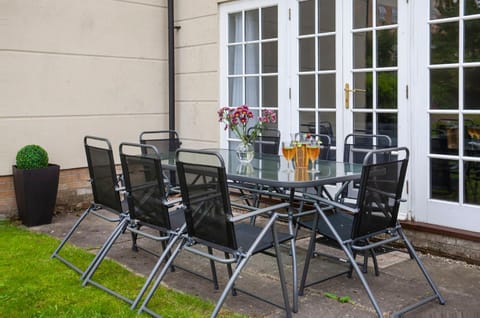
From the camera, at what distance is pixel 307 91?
217 inches

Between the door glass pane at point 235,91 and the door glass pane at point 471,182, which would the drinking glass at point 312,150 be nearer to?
the door glass pane at point 471,182

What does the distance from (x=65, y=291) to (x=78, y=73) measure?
3302 mm

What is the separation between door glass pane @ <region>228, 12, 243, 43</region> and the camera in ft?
20.6

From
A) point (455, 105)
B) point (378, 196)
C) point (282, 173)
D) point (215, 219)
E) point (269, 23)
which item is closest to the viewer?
point (215, 219)

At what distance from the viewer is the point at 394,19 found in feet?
15.3

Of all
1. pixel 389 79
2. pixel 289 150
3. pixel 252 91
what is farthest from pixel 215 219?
pixel 252 91

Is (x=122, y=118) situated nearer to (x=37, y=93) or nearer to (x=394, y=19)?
(x=37, y=93)

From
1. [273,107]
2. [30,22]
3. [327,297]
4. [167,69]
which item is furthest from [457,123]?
[30,22]

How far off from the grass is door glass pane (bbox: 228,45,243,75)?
279cm

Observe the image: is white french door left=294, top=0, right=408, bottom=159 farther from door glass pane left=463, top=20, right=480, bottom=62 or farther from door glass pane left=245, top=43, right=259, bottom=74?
door glass pane left=245, top=43, right=259, bottom=74

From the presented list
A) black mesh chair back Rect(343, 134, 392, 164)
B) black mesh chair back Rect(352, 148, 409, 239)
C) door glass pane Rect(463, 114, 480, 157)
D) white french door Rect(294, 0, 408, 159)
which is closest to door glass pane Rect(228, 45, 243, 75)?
white french door Rect(294, 0, 408, 159)

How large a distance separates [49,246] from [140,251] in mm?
819

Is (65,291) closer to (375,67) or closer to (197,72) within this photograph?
(375,67)

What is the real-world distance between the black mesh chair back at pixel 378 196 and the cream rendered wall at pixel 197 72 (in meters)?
3.43
